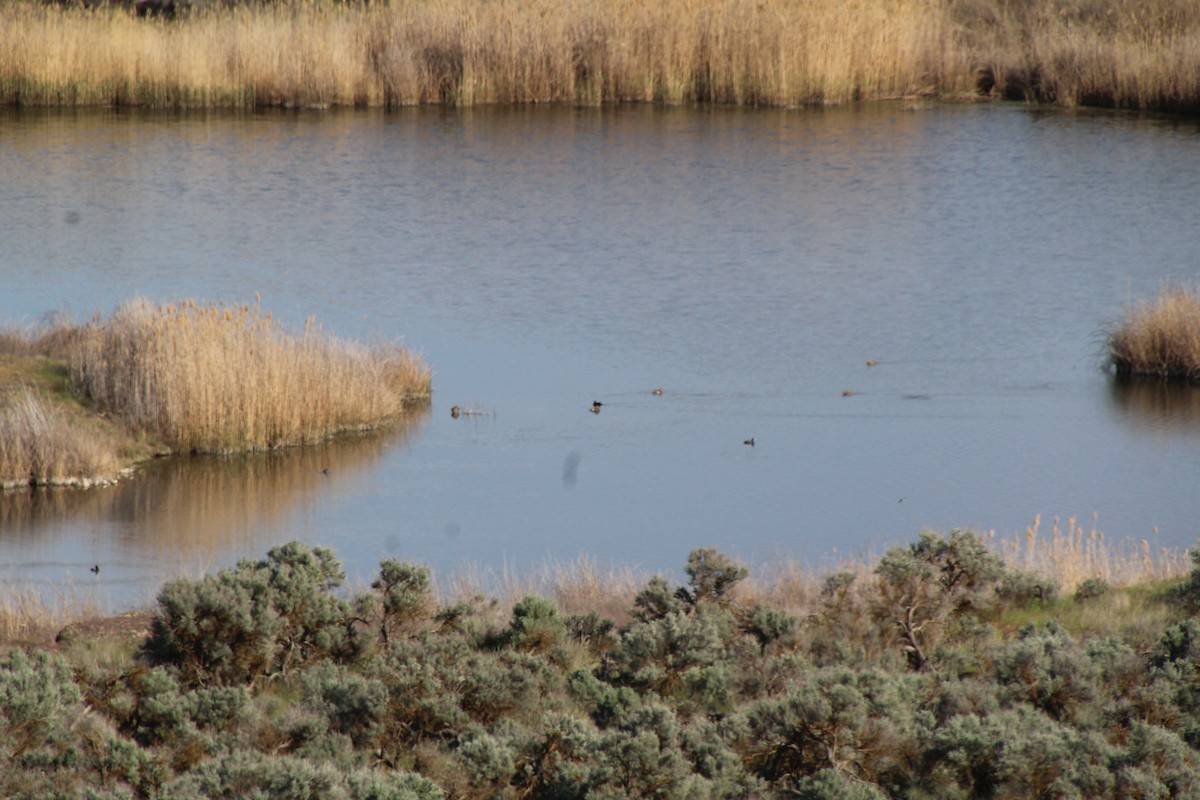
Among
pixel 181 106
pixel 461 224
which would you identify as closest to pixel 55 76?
pixel 181 106

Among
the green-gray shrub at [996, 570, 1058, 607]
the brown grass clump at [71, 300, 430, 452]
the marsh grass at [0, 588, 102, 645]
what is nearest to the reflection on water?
the green-gray shrub at [996, 570, 1058, 607]

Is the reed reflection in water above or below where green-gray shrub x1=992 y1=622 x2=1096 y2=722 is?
below

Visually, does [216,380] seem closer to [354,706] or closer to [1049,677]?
[354,706]

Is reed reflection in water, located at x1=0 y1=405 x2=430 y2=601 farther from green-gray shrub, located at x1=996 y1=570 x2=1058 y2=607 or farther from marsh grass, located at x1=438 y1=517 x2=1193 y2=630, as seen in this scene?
green-gray shrub, located at x1=996 y1=570 x2=1058 y2=607

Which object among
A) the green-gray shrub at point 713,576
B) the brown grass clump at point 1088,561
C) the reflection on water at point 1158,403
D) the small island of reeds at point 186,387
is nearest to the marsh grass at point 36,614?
the green-gray shrub at point 713,576

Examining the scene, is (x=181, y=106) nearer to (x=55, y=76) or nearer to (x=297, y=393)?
(x=55, y=76)

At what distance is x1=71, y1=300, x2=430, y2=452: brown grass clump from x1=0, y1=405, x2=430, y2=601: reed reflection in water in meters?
0.24

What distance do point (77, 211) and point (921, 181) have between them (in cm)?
1427

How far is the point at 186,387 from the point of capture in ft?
49.9

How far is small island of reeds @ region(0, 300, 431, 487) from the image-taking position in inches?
589

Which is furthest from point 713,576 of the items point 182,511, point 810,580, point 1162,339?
point 1162,339

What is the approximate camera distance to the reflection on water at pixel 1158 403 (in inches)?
642

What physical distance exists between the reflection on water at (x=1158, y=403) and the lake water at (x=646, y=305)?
58mm

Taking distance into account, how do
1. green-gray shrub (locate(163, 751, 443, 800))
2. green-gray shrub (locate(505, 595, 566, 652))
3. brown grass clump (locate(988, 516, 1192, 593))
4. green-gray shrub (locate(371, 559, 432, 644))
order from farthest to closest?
brown grass clump (locate(988, 516, 1192, 593)), green-gray shrub (locate(371, 559, 432, 644)), green-gray shrub (locate(505, 595, 566, 652)), green-gray shrub (locate(163, 751, 443, 800))
